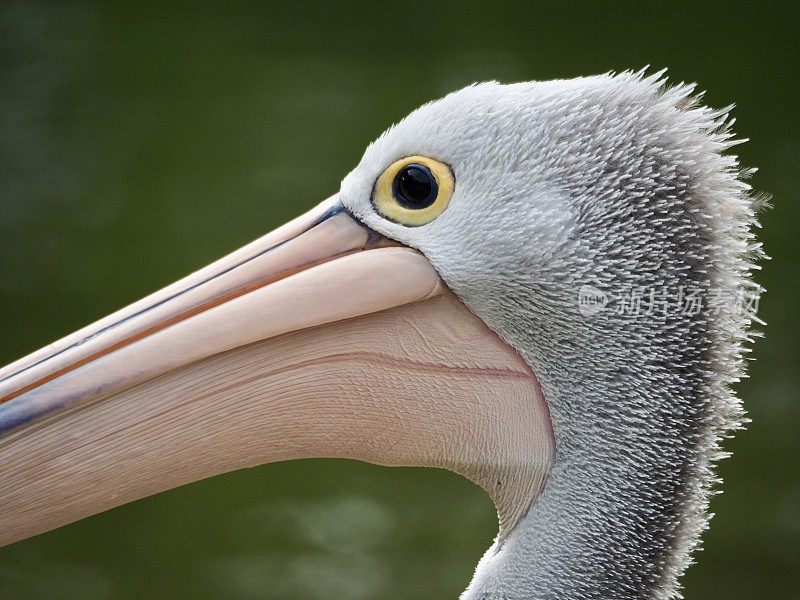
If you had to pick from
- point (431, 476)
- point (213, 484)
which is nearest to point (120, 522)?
point (213, 484)

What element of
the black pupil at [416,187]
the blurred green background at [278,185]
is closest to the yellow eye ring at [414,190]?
the black pupil at [416,187]

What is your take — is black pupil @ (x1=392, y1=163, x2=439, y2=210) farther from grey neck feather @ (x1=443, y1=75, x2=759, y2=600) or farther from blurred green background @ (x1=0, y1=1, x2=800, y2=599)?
blurred green background @ (x1=0, y1=1, x2=800, y2=599)

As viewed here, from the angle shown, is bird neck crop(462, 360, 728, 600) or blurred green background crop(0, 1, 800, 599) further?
blurred green background crop(0, 1, 800, 599)

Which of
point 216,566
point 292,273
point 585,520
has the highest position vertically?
point 216,566

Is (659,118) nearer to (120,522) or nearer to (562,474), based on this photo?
(562,474)

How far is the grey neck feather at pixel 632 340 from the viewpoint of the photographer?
4.40 ft

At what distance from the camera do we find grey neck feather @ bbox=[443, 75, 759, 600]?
4.40 feet

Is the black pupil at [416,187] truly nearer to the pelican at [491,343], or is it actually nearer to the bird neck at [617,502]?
the pelican at [491,343]

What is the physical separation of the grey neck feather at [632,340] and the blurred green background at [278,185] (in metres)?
2.55

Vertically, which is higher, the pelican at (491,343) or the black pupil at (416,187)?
the black pupil at (416,187)

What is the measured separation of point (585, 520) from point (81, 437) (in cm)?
70

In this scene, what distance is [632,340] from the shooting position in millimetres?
1359

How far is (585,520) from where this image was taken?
1.40m

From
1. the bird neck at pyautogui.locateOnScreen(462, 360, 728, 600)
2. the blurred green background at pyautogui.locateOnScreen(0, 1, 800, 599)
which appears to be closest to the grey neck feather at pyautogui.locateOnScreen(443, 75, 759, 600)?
the bird neck at pyautogui.locateOnScreen(462, 360, 728, 600)
